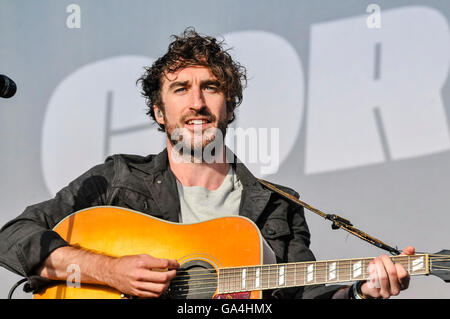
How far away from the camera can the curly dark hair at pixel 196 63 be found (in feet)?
10.4

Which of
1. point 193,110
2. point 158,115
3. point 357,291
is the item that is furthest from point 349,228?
point 158,115

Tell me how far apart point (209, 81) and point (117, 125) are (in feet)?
3.64

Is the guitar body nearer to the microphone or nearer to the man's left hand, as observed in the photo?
the man's left hand

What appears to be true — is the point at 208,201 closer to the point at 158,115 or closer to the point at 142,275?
the point at 158,115

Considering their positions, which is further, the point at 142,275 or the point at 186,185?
the point at 186,185

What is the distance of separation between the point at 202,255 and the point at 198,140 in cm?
79

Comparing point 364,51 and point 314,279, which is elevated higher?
point 364,51

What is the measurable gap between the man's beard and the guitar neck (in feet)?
2.88

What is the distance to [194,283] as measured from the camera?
2.33m

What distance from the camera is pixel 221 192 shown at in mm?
3004
